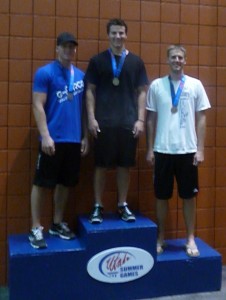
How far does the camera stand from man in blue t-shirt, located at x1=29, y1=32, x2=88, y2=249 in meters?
3.18

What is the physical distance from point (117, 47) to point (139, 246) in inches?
60.5

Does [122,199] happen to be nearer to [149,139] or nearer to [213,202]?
[149,139]

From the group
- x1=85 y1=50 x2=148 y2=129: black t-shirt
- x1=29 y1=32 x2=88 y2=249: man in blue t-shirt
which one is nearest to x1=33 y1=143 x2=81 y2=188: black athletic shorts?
x1=29 y1=32 x2=88 y2=249: man in blue t-shirt

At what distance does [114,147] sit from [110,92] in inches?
16.9

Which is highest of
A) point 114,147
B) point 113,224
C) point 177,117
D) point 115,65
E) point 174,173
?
point 115,65

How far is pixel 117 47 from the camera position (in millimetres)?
3375

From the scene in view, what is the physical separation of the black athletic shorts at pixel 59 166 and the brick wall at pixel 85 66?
0.34m

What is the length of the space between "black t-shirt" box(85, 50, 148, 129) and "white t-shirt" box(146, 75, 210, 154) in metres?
0.23

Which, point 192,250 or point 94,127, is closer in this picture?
point 94,127

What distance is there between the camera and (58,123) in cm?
324

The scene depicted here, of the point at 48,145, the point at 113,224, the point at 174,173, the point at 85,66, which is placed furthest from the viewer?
the point at 85,66

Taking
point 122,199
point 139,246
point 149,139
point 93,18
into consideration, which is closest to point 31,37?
point 93,18

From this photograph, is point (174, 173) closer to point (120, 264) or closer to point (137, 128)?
point (137, 128)

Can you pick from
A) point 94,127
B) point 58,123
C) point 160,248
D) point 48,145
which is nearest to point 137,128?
point 94,127
